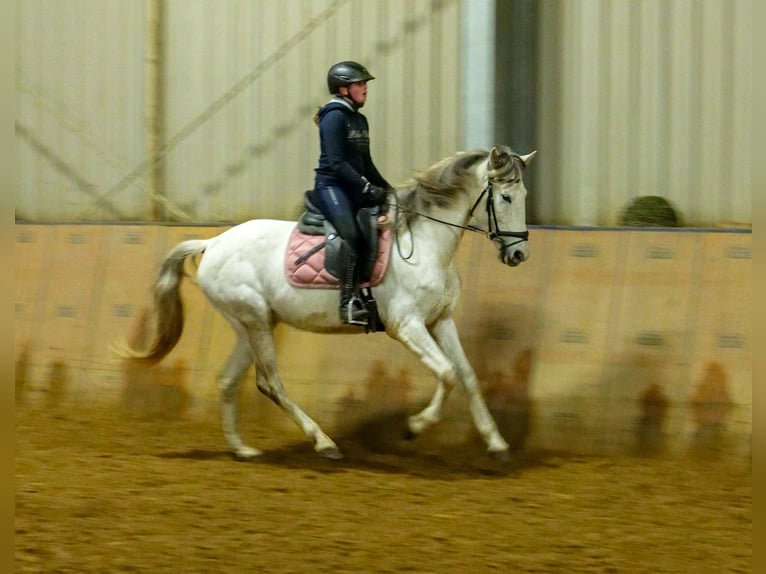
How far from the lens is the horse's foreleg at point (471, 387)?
8336 millimetres

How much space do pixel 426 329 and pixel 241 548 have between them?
8.46ft

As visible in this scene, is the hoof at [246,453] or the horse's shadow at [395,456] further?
the hoof at [246,453]

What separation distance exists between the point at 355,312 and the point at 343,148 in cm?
115

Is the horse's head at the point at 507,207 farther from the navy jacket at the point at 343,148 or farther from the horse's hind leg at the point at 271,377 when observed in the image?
the horse's hind leg at the point at 271,377

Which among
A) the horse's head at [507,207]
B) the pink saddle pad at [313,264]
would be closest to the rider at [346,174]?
the pink saddle pad at [313,264]

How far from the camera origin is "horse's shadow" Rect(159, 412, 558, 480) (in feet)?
27.5

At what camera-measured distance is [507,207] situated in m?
8.09

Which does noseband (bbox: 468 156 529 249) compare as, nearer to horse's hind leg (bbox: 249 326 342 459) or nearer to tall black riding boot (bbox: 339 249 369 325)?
tall black riding boot (bbox: 339 249 369 325)

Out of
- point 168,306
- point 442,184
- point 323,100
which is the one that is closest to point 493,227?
point 442,184

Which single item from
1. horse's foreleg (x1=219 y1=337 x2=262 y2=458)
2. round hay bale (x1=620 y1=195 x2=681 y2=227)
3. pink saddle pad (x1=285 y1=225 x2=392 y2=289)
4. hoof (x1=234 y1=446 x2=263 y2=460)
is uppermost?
round hay bale (x1=620 y1=195 x2=681 y2=227)

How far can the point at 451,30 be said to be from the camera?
11.8m

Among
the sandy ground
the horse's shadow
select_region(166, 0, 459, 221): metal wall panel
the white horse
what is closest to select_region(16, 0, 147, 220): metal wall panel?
select_region(166, 0, 459, 221): metal wall panel

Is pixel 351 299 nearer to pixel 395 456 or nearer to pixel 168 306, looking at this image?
pixel 395 456

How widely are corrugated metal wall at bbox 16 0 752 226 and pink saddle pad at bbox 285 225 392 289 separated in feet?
10.1
